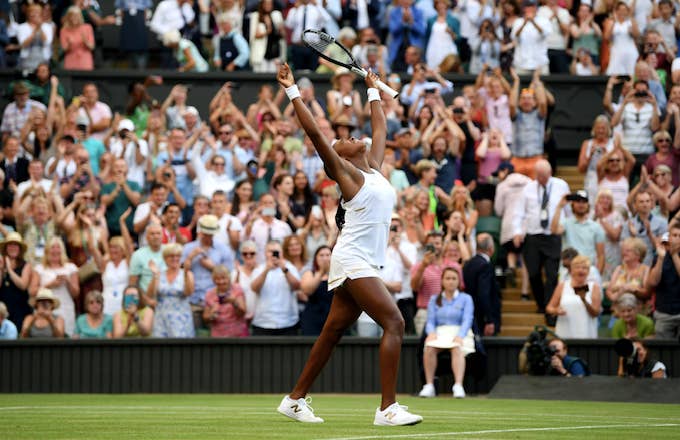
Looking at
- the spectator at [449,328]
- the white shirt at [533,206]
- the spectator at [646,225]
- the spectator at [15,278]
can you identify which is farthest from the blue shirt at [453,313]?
the spectator at [15,278]

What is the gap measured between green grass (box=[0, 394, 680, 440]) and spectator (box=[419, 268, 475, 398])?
1149 millimetres

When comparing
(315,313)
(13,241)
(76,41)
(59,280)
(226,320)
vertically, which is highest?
(76,41)

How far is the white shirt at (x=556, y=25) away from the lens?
22609 mm

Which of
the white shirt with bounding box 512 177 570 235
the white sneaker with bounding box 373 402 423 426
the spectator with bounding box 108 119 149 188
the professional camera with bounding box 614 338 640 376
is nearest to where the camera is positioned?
the white sneaker with bounding box 373 402 423 426

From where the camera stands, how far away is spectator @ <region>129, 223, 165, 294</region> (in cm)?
1711

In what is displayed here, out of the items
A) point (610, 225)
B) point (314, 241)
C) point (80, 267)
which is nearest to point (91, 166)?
point (80, 267)

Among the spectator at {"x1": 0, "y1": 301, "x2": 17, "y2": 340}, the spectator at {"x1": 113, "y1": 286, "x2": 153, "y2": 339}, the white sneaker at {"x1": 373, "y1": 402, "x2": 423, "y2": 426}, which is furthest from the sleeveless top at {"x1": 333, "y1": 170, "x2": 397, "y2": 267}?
the spectator at {"x1": 0, "y1": 301, "x2": 17, "y2": 340}

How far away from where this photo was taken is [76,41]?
2292 centimetres

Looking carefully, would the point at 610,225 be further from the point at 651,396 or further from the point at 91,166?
the point at 91,166

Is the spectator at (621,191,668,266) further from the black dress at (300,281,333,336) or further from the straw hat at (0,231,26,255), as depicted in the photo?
the straw hat at (0,231,26,255)

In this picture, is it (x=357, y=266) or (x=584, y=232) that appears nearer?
(x=357, y=266)

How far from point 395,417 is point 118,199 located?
10171mm

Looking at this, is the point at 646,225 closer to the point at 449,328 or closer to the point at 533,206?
the point at 533,206

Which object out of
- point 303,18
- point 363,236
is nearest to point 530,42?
point 303,18
